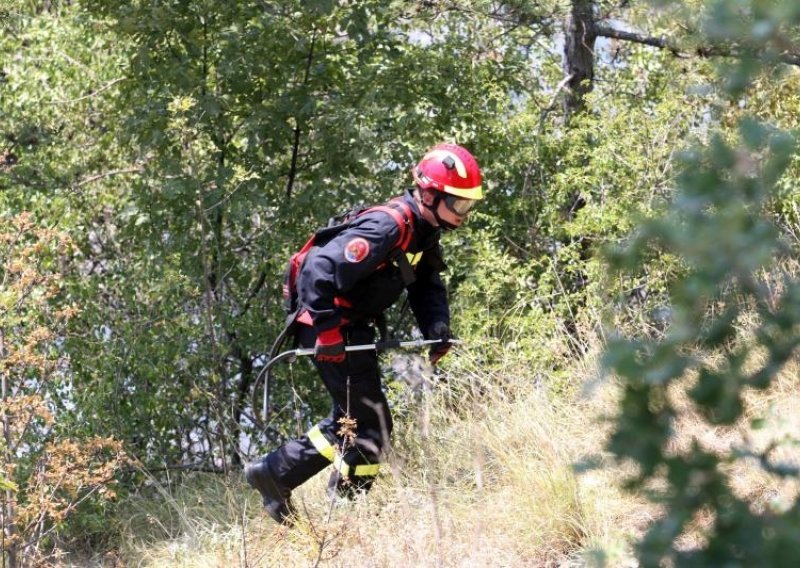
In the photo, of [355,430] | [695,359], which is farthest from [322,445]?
[695,359]

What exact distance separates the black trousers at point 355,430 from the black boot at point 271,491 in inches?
1.8

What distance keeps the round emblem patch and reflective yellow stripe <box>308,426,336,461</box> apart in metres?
0.94

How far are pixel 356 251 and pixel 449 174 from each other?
573 mm

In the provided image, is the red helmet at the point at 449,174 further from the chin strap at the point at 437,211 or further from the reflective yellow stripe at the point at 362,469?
the reflective yellow stripe at the point at 362,469

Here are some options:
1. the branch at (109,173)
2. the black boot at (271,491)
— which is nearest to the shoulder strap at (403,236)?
the black boot at (271,491)

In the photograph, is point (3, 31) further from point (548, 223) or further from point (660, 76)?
point (660, 76)

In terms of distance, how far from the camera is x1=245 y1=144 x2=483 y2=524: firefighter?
5434mm

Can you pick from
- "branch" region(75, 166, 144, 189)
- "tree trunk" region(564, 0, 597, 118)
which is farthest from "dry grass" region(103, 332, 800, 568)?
"tree trunk" region(564, 0, 597, 118)

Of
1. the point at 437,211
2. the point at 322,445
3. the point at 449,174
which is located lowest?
the point at 322,445

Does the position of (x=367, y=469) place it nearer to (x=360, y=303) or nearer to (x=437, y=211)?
(x=360, y=303)

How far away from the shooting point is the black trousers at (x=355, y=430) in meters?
5.73

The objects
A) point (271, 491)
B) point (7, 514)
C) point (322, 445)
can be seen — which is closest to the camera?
point (7, 514)

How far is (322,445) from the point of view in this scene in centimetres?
578

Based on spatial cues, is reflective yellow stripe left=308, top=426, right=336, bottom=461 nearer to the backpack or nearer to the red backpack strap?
the backpack
